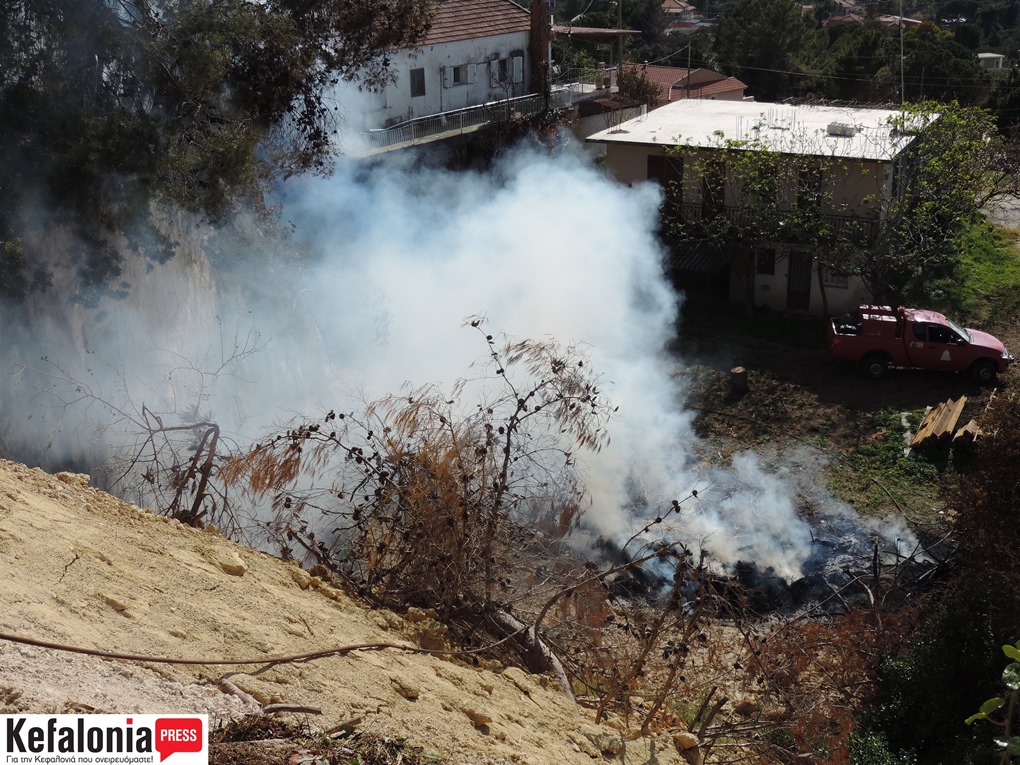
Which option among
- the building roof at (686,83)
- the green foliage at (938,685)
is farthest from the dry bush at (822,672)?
the building roof at (686,83)

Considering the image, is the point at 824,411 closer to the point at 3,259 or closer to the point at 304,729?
the point at 3,259

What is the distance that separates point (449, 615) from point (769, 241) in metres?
15.0

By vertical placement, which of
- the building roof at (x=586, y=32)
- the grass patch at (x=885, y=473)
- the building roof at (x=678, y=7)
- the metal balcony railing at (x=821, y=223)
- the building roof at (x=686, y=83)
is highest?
the building roof at (x=678, y=7)

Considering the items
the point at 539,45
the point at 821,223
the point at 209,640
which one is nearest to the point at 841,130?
the point at 821,223

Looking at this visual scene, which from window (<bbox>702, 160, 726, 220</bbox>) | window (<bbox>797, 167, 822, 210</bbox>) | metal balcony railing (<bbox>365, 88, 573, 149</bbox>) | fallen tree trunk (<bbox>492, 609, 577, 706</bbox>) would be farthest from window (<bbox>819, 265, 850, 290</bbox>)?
fallen tree trunk (<bbox>492, 609, 577, 706</bbox>)

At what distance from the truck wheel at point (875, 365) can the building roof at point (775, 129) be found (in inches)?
174

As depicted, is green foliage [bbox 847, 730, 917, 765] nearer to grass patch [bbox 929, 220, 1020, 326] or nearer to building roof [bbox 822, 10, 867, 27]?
grass patch [bbox 929, 220, 1020, 326]

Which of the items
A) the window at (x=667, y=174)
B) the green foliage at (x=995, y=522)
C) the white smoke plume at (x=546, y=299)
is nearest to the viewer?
the green foliage at (x=995, y=522)

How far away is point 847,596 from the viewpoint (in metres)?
12.3

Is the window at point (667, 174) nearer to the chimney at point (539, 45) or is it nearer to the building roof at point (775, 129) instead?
the building roof at point (775, 129)

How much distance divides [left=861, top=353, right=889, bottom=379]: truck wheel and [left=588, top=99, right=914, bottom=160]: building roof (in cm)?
443

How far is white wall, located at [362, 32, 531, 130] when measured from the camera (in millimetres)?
24172

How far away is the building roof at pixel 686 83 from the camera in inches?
1336

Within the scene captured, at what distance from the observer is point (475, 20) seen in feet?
87.8
